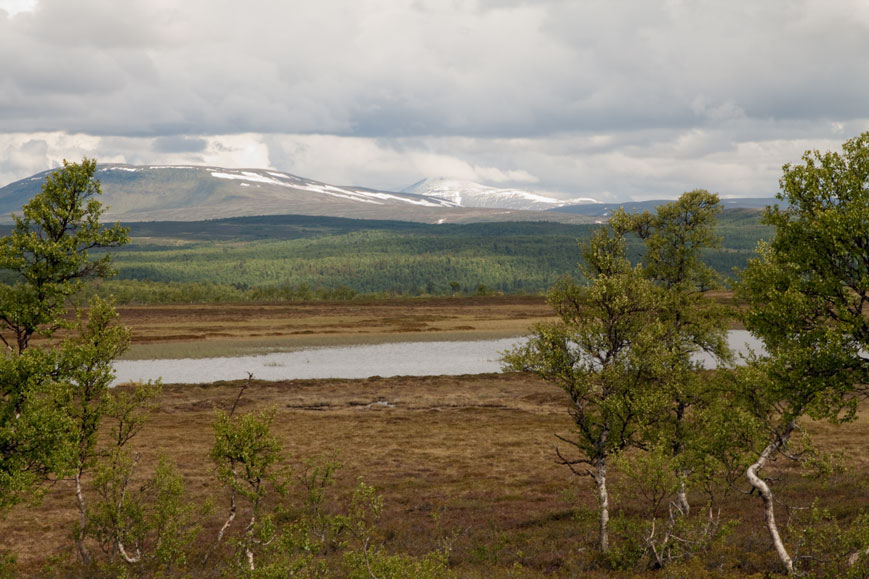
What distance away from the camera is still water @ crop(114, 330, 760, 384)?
309ft

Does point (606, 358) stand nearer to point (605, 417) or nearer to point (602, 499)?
point (605, 417)

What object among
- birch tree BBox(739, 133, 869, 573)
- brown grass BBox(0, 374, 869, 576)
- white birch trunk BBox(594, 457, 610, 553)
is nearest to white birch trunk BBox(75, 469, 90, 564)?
brown grass BBox(0, 374, 869, 576)

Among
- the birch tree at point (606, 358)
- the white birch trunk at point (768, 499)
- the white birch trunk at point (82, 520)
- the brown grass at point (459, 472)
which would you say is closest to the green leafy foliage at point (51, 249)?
the white birch trunk at point (82, 520)

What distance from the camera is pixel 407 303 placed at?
655 ft

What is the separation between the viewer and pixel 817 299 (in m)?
22.0

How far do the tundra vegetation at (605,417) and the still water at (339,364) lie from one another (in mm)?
55827

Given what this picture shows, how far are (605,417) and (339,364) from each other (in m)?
81.3

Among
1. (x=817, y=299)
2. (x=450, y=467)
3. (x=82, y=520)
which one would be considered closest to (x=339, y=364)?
(x=450, y=467)

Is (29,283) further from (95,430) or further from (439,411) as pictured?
(439,411)

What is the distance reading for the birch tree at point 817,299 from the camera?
68.3 feet

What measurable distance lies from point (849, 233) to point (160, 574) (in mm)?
28892

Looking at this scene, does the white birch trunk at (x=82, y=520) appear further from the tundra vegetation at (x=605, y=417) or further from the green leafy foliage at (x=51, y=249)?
the green leafy foliage at (x=51, y=249)

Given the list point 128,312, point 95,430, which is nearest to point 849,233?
point 95,430

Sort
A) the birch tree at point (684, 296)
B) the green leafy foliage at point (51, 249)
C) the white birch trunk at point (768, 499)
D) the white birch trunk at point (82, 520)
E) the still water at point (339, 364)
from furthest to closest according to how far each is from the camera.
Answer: the still water at point (339, 364), the birch tree at point (684, 296), the white birch trunk at point (82, 520), the green leafy foliage at point (51, 249), the white birch trunk at point (768, 499)
